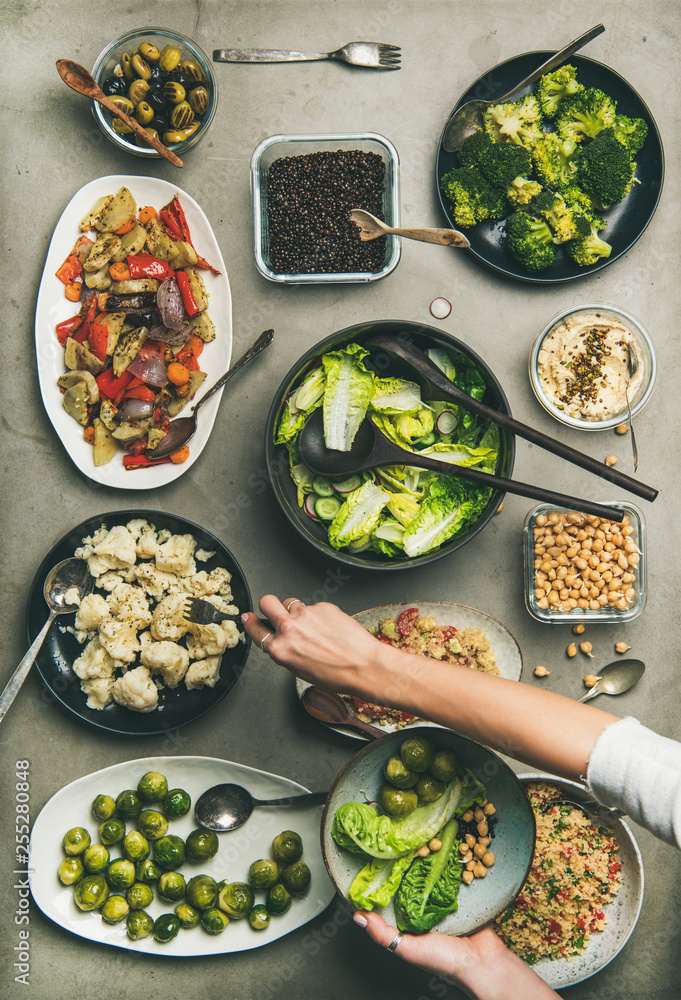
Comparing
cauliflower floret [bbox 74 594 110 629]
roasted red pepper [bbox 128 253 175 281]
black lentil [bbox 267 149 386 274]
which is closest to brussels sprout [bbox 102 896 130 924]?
cauliflower floret [bbox 74 594 110 629]

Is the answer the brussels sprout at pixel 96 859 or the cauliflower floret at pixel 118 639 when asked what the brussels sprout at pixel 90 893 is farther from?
the cauliflower floret at pixel 118 639

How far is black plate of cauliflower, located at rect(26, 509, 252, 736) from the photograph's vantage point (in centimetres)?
270

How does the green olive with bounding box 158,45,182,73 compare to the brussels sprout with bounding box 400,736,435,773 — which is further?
the green olive with bounding box 158,45,182,73

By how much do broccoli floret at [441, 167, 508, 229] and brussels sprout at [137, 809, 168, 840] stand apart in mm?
2744

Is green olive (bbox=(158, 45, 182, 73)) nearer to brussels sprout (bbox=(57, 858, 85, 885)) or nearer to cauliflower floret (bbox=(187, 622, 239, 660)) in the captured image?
cauliflower floret (bbox=(187, 622, 239, 660))

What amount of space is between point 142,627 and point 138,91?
2.17 meters

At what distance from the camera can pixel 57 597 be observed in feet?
8.95

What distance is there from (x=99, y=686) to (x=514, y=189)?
2623 millimetres

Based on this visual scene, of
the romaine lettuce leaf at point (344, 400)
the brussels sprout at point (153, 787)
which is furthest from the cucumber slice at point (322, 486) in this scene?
the brussels sprout at point (153, 787)

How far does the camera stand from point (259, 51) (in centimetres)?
284

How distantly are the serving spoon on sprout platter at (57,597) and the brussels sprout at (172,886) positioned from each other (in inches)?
36.5

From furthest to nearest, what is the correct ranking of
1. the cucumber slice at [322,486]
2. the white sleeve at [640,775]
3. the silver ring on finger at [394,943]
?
the cucumber slice at [322,486], the silver ring on finger at [394,943], the white sleeve at [640,775]

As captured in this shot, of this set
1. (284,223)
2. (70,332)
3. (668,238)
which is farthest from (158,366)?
(668,238)

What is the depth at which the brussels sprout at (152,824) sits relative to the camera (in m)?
2.72
